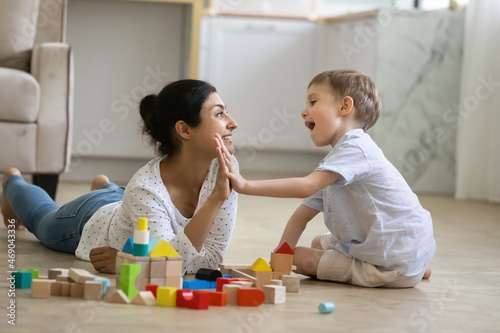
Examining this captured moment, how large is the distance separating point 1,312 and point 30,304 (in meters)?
0.07


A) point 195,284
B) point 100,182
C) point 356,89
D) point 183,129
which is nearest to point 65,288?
point 195,284

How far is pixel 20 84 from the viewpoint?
2.50 m

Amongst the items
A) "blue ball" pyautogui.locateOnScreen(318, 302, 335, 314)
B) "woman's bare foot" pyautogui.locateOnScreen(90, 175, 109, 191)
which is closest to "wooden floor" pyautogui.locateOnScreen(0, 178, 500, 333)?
"blue ball" pyautogui.locateOnScreen(318, 302, 335, 314)

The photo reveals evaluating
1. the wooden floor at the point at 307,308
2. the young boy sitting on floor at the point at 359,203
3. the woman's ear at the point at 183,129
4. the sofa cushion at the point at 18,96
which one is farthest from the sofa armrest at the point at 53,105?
the young boy sitting on floor at the point at 359,203

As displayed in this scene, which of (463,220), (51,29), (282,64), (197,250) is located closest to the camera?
(197,250)

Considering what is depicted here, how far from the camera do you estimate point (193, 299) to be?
1.16 meters

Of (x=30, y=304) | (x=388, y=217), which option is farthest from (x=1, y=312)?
(x=388, y=217)

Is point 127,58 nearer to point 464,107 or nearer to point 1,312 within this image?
point 464,107

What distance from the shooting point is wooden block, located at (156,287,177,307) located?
1163 mm

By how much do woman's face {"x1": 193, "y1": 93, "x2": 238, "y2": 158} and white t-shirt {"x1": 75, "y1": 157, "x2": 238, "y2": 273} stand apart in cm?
7

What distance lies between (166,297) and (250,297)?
0.45 feet

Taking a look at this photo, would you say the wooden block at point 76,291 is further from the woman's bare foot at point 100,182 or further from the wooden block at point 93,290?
the woman's bare foot at point 100,182

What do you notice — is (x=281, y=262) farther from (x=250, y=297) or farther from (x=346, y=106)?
(x=346, y=106)

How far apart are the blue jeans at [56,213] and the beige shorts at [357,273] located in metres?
0.56
